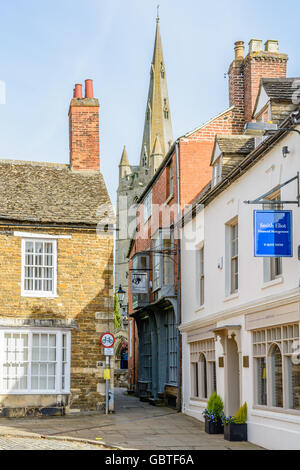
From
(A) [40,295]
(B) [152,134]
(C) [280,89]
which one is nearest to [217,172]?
(C) [280,89]

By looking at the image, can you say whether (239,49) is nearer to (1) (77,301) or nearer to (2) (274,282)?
(1) (77,301)

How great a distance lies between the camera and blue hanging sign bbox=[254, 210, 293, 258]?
13102mm

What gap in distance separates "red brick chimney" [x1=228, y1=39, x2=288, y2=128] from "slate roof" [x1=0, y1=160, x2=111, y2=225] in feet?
18.8

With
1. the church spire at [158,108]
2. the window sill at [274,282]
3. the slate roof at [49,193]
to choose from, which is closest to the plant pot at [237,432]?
the window sill at [274,282]

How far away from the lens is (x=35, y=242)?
22.4 m

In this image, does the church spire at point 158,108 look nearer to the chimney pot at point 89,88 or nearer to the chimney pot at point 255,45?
the chimney pot at point 89,88

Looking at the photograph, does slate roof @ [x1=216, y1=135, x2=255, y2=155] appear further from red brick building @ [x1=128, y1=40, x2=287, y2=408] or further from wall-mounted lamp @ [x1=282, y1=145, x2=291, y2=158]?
wall-mounted lamp @ [x1=282, y1=145, x2=291, y2=158]

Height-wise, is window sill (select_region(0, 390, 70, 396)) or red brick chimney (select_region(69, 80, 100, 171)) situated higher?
red brick chimney (select_region(69, 80, 100, 171))

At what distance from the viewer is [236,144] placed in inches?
768

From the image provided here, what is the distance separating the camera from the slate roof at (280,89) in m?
16.8

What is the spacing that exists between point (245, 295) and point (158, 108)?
94650 mm

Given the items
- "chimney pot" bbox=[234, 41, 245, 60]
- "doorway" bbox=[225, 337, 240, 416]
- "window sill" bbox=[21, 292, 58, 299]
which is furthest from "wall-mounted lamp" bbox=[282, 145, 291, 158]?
"chimney pot" bbox=[234, 41, 245, 60]

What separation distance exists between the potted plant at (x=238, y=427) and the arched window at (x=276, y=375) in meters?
1.52

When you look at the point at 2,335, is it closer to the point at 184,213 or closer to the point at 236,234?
the point at 184,213
